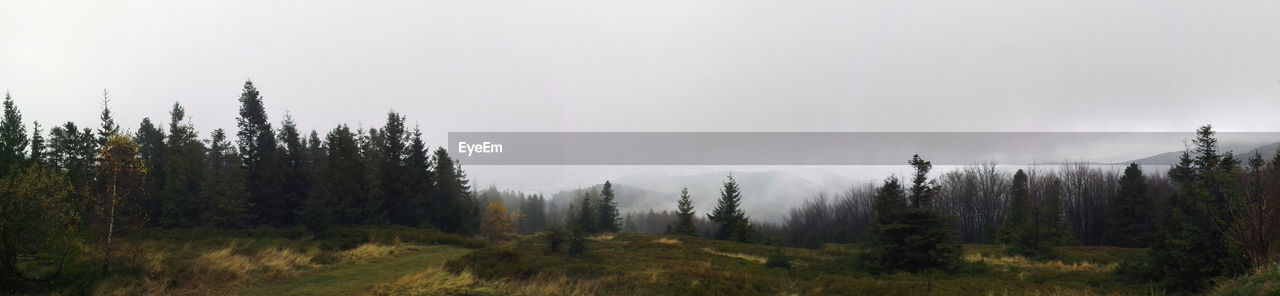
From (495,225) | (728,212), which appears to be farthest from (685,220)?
(495,225)

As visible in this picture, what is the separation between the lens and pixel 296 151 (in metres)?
39.8

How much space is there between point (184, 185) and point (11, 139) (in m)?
11.6

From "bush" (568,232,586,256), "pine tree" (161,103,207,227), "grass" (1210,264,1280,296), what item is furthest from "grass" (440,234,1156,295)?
"pine tree" (161,103,207,227)

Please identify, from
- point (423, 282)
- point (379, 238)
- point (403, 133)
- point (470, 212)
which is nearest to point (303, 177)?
point (403, 133)

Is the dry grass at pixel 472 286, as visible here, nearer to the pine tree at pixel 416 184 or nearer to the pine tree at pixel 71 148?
the pine tree at pixel 416 184

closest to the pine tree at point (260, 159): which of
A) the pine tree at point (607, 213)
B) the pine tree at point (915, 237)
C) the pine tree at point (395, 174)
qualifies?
the pine tree at point (395, 174)

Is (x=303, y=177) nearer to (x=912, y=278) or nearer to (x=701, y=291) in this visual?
(x=701, y=291)

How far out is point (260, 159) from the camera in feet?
122

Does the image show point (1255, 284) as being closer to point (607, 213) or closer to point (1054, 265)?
point (1054, 265)

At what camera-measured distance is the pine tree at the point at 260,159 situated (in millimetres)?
36625

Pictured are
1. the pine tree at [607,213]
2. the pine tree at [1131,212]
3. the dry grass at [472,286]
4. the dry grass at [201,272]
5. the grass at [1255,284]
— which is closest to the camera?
the grass at [1255,284]

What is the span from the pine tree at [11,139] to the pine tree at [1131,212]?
3376 inches

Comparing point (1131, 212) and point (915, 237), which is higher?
point (915, 237)

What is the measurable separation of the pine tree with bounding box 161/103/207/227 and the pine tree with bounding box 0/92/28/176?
6.62 m
